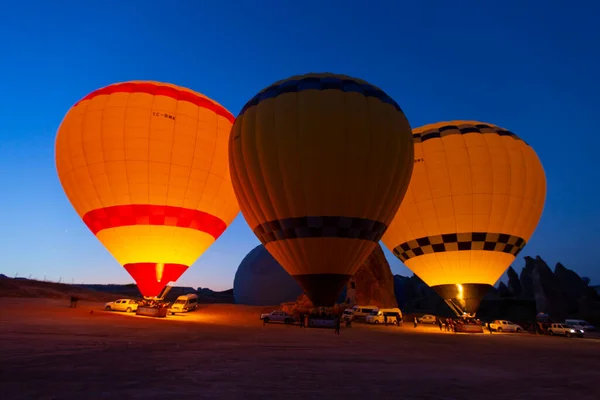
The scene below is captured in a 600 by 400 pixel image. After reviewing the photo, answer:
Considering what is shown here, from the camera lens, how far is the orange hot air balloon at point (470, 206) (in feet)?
69.0

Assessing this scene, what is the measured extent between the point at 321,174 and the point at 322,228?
201 centimetres

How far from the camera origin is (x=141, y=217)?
65.4 ft

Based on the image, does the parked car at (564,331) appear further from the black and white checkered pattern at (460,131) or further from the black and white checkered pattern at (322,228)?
the black and white checkered pattern at (322,228)

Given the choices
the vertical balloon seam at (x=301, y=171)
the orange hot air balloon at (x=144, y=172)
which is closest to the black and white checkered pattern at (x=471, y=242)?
the vertical balloon seam at (x=301, y=171)

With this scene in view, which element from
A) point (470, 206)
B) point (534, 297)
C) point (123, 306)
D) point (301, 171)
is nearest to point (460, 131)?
point (470, 206)

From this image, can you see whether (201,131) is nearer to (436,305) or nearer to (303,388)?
(303,388)

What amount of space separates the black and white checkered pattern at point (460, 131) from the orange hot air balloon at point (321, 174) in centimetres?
586

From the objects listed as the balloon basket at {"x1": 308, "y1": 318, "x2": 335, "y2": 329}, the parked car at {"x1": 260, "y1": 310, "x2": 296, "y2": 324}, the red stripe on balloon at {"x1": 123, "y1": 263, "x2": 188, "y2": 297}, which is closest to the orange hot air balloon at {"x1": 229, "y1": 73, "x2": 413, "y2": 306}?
the balloon basket at {"x1": 308, "y1": 318, "x2": 335, "y2": 329}

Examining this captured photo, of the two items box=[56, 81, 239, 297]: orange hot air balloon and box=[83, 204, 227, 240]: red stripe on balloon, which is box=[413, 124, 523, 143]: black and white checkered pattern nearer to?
box=[56, 81, 239, 297]: orange hot air balloon

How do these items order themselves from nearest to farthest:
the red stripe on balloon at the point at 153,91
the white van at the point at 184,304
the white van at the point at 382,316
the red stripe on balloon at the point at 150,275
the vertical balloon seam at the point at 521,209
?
the red stripe on balloon at the point at 150,275 < the red stripe on balloon at the point at 153,91 < the vertical balloon seam at the point at 521,209 < the white van at the point at 382,316 < the white van at the point at 184,304

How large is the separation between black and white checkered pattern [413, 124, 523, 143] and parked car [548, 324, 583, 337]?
10.3 m

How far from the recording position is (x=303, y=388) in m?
5.70

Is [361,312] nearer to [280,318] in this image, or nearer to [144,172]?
[280,318]

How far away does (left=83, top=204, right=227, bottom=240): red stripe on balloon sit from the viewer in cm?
1992
